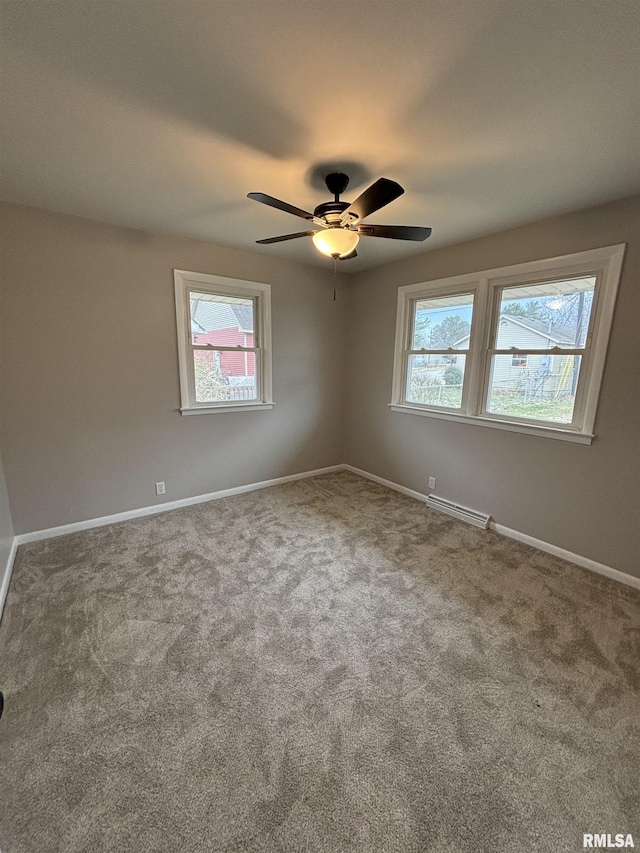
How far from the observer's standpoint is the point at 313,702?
1.51 metres

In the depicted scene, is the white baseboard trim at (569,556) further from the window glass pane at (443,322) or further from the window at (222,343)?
the window at (222,343)

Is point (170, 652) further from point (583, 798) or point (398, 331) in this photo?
point (398, 331)

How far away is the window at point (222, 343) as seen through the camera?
3232mm

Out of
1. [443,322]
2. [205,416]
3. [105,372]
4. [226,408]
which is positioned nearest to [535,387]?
[443,322]

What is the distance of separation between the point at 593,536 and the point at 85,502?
4.06 meters

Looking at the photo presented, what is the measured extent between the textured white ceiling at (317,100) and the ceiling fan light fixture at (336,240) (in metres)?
0.36

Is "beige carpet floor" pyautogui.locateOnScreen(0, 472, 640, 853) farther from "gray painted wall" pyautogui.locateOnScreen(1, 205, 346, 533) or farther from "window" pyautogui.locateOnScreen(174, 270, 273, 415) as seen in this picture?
"window" pyautogui.locateOnScreen(174, 270, 273, 415)

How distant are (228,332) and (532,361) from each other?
111 inches

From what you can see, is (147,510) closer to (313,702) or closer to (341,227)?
(313,702)

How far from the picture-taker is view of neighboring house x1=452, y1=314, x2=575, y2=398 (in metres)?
2.60

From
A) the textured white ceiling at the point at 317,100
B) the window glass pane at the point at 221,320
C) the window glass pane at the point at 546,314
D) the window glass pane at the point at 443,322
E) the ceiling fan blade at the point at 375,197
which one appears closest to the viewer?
the textured white ceiling at the point at 317,100

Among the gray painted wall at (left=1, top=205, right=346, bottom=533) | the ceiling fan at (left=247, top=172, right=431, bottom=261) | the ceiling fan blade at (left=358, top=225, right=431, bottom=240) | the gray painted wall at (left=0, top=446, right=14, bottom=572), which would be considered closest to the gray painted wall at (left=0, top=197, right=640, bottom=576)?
the gray painted wall at (left=1, top=205, right=346, bottom=533)

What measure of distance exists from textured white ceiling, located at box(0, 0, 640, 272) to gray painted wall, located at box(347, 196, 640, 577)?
29 cm

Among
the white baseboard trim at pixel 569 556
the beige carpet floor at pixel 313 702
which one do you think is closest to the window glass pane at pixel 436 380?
the white baseboard trim at pixel 569 556
